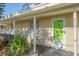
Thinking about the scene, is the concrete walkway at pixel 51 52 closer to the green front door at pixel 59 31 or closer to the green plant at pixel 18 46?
the green plant at pixel 18 46

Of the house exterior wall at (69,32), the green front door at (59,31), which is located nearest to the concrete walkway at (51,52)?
the house exterior wall at (69,32)

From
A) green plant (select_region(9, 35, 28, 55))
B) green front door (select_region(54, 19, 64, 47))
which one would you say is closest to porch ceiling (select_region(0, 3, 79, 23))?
green front door (select_region(54, 19, 64, 47))

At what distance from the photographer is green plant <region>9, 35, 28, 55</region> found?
26.4 feet

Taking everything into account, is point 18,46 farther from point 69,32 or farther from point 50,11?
point 69,32

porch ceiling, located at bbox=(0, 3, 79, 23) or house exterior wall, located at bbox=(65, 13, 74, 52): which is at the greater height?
porch ceiling, located at bbox=(0, 3, 79, 23)

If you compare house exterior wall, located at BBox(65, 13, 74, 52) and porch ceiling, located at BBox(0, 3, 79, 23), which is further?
house exterior wall, located at BBox(65, 13, 74, 52)

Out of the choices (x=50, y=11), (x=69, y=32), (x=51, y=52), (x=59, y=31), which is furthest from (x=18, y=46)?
(x=69, y=32)

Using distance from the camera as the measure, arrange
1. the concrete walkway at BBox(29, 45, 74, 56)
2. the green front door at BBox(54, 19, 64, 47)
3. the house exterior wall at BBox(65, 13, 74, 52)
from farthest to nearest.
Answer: the green front door at BBox(54, 19, 64, 47) → the house exterior wall at BBox(65, 13, 74, 52) → the concrete walkway at BBox(29, 45, 74, 56)

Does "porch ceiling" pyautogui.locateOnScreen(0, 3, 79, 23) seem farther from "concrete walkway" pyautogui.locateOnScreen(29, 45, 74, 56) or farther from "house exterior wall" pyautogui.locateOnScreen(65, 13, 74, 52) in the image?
"concrete walkway" pyautogui.locateOnScreen(29, 45, 74, 56)

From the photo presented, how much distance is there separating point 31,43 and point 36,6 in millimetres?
1651

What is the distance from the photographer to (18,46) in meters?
8.21

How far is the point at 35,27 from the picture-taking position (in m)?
9.46

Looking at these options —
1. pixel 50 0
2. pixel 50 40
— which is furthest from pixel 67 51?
pixel 50 0

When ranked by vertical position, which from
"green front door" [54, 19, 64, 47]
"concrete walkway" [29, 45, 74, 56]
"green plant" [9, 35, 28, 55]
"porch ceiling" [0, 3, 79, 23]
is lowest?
"concrete walkway" [29, 45, 74, 56]
